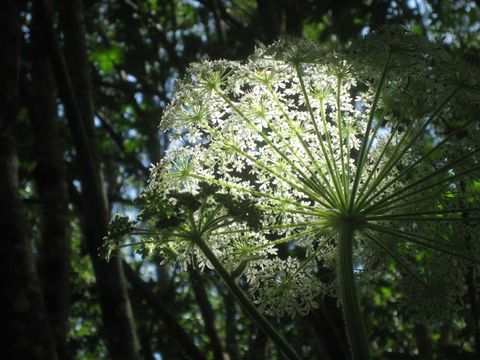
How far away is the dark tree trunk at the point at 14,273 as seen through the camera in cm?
255

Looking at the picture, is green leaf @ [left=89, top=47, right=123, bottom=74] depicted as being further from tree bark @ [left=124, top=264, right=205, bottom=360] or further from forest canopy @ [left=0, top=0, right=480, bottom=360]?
forest canopy @ [left=0, top=0, right=480, bottom=360]

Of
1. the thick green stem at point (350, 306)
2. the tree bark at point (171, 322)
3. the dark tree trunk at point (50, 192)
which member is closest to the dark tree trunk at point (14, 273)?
the dark tree trunk at point (50, 192)

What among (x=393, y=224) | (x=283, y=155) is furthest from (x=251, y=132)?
(x=393, y=224)

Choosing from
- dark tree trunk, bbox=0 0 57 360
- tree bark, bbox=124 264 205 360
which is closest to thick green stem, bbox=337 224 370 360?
→ dark tree trunk, bbox=0 0 57 360

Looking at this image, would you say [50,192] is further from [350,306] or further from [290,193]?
[350,306]

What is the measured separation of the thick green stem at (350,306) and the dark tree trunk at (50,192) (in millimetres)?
2235

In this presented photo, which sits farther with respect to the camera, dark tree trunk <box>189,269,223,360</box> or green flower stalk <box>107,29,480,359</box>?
dark tree trunk <box>189,269,223,360</box>

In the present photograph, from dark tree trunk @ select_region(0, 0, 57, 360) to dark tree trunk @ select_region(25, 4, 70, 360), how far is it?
127 centimetres

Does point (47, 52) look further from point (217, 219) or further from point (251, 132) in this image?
point (217, 219)

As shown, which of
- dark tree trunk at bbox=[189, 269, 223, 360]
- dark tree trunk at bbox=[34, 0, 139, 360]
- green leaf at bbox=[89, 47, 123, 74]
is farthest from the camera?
green leaf at bbox=[89, 47, 123, 74]

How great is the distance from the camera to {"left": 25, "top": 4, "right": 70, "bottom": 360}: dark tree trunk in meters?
4.39

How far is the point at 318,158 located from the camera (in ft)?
12.4

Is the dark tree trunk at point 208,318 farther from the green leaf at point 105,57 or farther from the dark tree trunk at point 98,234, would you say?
the green leaf at point 105,57

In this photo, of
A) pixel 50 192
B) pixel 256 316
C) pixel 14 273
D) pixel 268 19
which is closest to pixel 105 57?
pixel 268 19
